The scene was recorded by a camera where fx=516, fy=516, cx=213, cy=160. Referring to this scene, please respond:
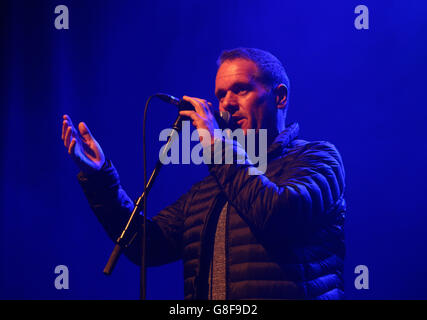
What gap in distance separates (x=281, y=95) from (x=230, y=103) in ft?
0.87

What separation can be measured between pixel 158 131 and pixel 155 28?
1.96ft

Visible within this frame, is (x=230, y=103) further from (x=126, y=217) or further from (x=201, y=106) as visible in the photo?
(x=126, y=217)

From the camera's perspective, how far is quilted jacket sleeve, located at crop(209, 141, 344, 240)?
1.79m

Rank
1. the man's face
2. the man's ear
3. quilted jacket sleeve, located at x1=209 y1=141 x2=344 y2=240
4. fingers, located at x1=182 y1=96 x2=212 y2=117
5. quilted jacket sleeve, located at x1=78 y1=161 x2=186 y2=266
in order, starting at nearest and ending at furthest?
1. quilted jacket sleeve, located at x1=209 y1=141 x2=344 y2=240
2. fingers, located at x1=182 y1=96 x2=212 y2=117
3. quilted jacket sleeve, located at x1=78 y1=161 x2=186 y2=266
4. the man's face
5. the man's ear

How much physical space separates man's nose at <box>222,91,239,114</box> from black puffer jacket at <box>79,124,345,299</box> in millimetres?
245

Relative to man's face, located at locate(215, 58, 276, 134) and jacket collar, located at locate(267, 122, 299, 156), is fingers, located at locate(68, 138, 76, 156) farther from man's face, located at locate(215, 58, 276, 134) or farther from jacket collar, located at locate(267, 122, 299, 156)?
jacket collar, located at locate(267, 122, 299, 156)

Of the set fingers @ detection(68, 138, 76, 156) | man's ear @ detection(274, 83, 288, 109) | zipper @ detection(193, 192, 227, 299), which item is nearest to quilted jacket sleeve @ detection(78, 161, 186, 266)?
fingers @ detection(68, 138, 76, 156)

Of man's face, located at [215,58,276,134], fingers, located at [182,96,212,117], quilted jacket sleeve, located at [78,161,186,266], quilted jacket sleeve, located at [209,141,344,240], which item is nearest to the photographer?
quilted jacket sleeve, located at [209,141,344,240]

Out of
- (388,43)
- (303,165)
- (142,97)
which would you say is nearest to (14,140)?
(142,97)

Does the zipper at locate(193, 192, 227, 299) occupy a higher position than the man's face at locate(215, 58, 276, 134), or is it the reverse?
the man's face at locate(215, 58, 276, 134)

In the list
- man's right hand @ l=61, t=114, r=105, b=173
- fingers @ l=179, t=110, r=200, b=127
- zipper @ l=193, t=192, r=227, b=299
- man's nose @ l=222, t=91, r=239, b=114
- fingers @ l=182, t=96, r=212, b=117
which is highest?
man's nose @ l=222, t=91, r=239, b=114

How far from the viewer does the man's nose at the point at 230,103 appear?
223 cm

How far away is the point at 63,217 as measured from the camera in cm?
267

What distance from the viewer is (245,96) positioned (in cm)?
223
